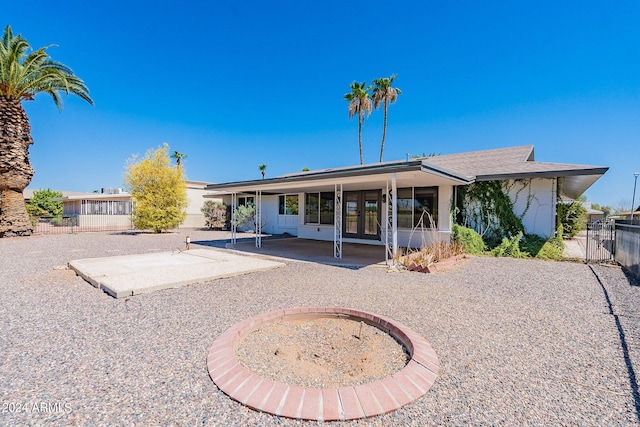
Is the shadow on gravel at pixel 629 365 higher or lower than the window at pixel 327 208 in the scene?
lower

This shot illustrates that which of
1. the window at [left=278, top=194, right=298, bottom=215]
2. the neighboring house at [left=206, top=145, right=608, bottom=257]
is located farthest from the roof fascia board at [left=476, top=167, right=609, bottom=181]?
the window at [left=278, top=194, right=298, bottom=215]

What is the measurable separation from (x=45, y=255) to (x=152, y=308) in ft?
28.6

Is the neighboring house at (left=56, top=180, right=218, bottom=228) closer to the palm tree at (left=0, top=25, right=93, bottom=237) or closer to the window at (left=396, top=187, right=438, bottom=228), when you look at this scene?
the palm tree at (left=0, top=25, right=93, bottom=237)

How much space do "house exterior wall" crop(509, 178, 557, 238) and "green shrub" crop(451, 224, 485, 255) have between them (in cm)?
195

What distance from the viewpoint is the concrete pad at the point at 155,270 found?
544cm

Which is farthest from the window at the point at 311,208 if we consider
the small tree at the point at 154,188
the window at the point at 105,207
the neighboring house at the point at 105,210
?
the window at the point at 105,207

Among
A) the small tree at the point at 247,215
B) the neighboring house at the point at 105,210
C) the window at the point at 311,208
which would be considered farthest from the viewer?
the neighboring house at the point at 105,210

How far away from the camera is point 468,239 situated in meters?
10.1

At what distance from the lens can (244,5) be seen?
11883 mm

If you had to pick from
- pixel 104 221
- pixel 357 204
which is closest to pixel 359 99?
pixel 357 204

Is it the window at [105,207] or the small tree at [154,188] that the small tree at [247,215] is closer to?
the small tree at [154,188]

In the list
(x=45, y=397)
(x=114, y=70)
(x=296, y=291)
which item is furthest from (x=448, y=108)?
(x=45, y=397)

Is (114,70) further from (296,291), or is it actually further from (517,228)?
(517,228)

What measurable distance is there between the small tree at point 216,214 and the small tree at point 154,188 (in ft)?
13.1
